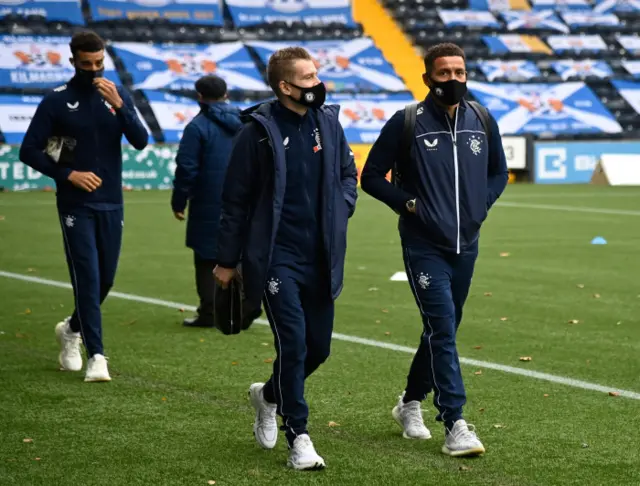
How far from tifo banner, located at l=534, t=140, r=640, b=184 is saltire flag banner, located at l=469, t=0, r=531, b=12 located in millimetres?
11775

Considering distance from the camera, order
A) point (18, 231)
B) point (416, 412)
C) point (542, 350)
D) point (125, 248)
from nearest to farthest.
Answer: point (416, 412)
point (542, 350)
point (125, 248)
point (18, 231)

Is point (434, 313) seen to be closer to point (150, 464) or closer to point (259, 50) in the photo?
point (150, 464)

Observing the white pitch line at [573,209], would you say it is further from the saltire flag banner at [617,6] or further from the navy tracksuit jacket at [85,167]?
the saltire flag banner at [617,6]

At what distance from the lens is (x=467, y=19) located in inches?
1681

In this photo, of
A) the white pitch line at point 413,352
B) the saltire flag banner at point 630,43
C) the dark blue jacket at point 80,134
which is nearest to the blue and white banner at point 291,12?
the saltire flag banner at point 630,43

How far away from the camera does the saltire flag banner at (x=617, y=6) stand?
149 feet

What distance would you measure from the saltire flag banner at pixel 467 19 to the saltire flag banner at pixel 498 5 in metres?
0.58

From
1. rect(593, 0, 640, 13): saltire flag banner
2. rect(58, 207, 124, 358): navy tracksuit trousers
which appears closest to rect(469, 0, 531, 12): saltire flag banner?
Answer: rect(593, 0, 640, 13): saltire flag banner

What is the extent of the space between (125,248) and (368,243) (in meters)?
3.17

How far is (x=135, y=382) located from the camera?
7.54 meters

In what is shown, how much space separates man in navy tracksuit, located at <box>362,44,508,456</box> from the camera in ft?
18.8

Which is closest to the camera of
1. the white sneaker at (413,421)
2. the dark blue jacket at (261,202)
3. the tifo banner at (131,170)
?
the dark blue jacket at (261,202)

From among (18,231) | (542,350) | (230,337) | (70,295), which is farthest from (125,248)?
(542,350)

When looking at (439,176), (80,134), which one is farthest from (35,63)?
(439,176)
